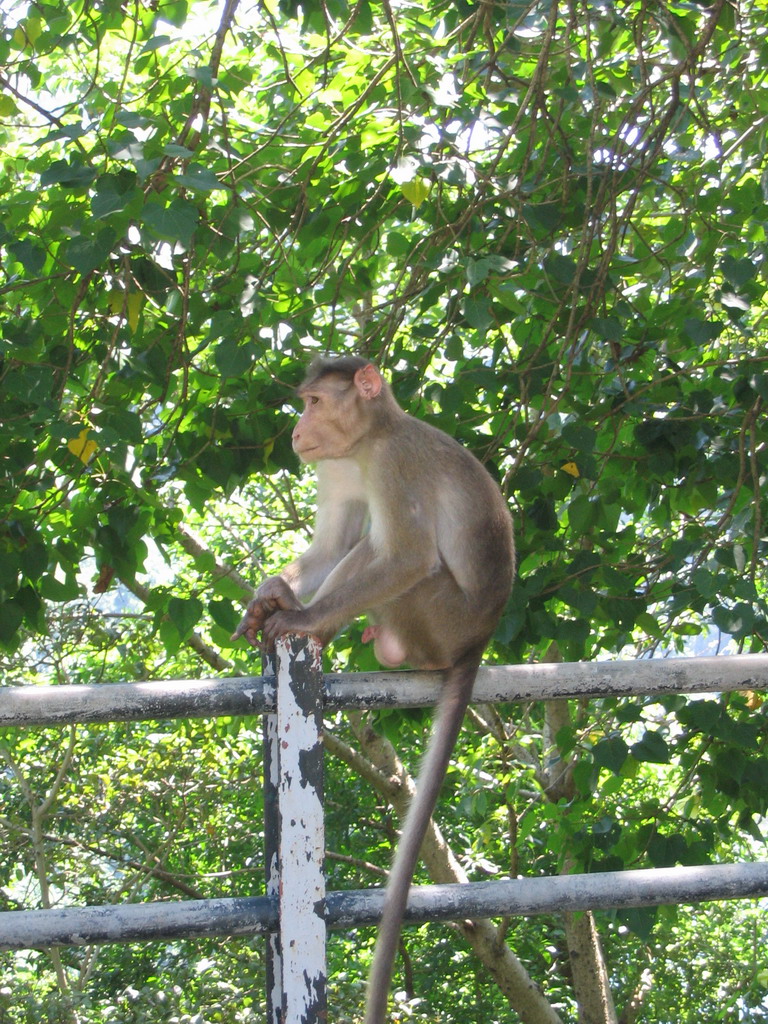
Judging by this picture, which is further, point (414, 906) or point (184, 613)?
point (184, 613)

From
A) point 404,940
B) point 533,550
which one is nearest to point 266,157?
point 533,550

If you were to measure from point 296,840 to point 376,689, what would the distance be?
243 millimetres

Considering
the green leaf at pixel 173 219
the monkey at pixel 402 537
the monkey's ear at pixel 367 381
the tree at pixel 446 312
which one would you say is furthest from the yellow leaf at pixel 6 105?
the monkey's ear at pixel 367 381

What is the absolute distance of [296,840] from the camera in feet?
4.69

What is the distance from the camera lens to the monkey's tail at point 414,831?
1.58 metres

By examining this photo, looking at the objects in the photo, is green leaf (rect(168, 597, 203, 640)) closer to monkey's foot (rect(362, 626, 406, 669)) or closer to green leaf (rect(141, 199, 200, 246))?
monkey's foot (rect(362, 626, 406, 669))

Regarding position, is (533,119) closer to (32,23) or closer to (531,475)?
(531,475)

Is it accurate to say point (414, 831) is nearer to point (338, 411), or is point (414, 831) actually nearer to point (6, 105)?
point (338, 411)

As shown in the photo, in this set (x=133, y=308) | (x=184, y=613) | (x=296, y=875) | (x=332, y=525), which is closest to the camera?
(x=296, y=875)

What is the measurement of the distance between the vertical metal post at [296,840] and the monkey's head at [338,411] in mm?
1677

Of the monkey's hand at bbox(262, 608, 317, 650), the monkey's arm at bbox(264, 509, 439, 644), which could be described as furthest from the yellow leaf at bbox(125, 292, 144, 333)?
the monkey's hand at bbox(262, 608, 317, 650)

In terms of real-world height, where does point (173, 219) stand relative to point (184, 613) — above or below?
above

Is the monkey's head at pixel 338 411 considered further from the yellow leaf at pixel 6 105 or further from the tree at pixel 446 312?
the yellow leaf at pixel 6 105

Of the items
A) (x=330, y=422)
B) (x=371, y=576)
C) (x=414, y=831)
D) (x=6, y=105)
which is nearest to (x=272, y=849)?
(x=414, y=831)
